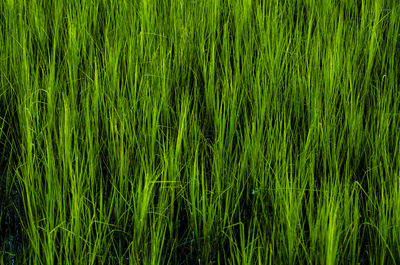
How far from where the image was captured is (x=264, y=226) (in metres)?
1.27

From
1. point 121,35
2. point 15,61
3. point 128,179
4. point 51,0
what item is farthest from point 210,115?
point 51,0

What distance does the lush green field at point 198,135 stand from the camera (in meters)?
1.24

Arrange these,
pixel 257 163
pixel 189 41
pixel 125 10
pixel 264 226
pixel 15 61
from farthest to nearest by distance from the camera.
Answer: pixel 125 10
pixel 189 41
pixel 15 61
pixel 257 163
pixel 264 226

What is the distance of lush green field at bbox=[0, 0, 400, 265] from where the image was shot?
1.24 m

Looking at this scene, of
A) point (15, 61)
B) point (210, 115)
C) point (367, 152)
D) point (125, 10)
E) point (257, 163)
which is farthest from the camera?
point (125, 10)

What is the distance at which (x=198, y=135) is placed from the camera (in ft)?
5.15

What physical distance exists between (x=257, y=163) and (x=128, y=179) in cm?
35

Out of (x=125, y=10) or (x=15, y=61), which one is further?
(x=125, y=10)

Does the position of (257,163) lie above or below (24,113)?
below

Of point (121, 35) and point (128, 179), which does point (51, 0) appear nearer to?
point (121, 35)

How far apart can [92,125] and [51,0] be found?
3.32ft

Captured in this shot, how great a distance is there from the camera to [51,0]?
232cm

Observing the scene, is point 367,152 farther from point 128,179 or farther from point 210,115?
point 128,179

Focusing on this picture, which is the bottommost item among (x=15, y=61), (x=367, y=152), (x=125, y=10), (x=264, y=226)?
(x=264, y=226)
